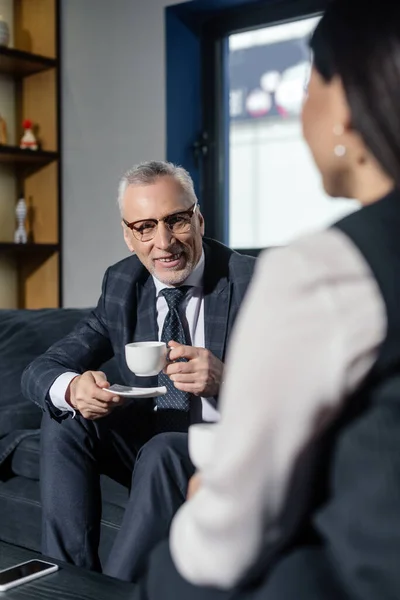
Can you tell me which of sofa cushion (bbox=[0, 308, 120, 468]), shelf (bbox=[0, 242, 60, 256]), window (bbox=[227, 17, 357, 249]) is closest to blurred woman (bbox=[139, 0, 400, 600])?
sofa cushion (bbox=[0, 308, 120, 468])

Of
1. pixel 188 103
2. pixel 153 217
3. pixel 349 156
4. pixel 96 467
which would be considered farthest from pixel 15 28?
pixel 349 156

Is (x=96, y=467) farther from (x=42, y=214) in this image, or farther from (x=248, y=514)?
(x=42, y=214)

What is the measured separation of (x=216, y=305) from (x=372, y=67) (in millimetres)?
1291

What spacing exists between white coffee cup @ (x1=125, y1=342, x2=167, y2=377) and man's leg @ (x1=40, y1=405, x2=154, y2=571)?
298 mm

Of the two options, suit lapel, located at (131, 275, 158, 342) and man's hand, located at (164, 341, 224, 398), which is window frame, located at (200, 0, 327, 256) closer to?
suit lapel, located at (131, 275, 158, 342)

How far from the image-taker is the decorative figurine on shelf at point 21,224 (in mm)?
3666

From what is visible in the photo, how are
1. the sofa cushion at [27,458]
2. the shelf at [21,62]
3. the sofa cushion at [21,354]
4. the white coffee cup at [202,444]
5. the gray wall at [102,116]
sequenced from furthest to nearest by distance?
the shelf at [21,62]
the gray wall at [102,116]
the sofa cushion at [21,354]
the sofa cushion at [27,458]
the white coffee cup at [202,444]

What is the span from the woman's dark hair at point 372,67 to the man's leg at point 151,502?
94 cm

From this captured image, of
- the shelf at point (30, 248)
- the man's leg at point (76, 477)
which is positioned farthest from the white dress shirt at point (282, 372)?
the shelf at point (30, 248)

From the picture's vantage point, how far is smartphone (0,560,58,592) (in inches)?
50.9

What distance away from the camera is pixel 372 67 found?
2.17ft

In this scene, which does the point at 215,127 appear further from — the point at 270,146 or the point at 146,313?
the point at 146,313

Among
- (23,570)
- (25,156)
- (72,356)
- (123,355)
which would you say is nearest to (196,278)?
(123,355)

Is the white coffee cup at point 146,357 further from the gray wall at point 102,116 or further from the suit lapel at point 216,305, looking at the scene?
the gray wall at point 102,116
